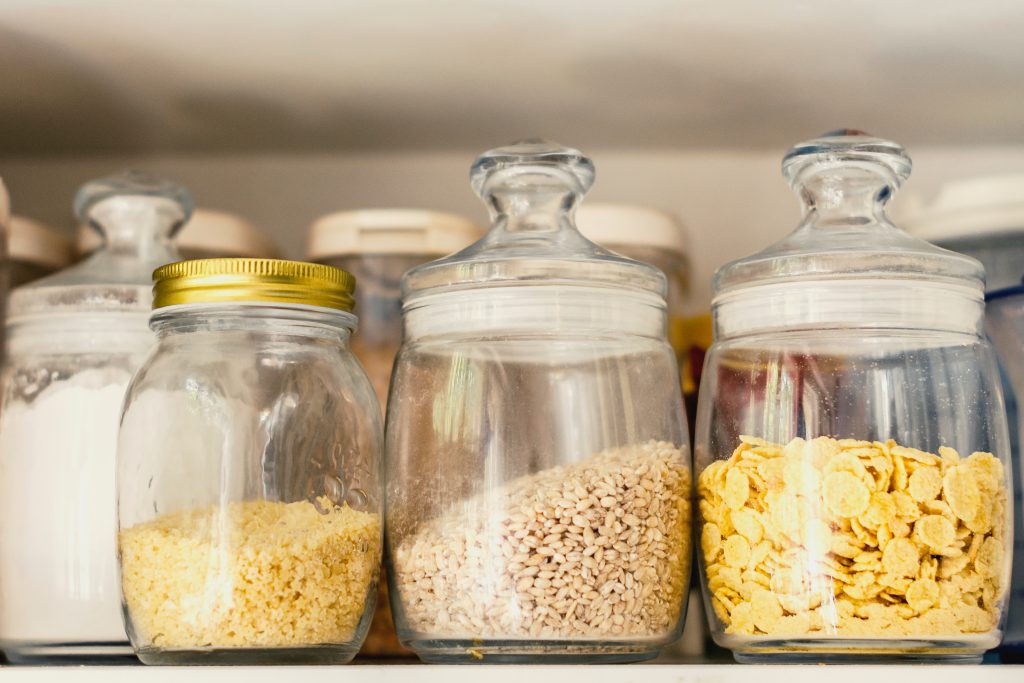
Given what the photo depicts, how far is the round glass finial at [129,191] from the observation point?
30.1 inches

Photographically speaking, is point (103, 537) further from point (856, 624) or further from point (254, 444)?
point (856, 624)

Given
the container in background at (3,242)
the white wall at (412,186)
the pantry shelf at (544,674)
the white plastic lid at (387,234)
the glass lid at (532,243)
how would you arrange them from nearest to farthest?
the pantry shelf at (544,674) < the glass lid at (532,243) < the container in background at (3,242) < the white plastic lid at (387,234) < the white wall at (412,186)

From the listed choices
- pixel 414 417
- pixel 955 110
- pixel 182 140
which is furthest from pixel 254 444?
pixel 955 110

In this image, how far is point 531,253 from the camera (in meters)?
0.64

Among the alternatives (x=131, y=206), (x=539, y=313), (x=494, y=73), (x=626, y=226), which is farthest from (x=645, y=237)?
(x=131, y=206)

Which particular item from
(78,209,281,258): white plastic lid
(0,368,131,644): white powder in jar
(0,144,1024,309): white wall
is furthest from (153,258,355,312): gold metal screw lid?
(0,144,1024,309): white wall

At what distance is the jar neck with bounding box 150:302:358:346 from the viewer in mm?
629

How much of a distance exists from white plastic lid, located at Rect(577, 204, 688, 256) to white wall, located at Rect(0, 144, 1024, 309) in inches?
5.0

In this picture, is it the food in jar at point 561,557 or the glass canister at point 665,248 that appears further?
the glass canister at point 665,248

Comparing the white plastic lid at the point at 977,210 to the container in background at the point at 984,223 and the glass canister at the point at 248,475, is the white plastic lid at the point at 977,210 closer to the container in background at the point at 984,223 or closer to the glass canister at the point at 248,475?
the container in background at the point at 984,223

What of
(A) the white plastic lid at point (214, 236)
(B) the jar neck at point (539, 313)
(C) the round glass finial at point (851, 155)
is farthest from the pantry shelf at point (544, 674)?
(A) the white plastic lid at point (214, 236)

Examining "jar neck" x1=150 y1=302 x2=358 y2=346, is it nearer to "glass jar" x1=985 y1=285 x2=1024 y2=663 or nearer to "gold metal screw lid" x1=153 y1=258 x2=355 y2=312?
"gold metal screw lid" x1=153 y1=258 x2=355 y2=312

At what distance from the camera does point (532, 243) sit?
2.14ft

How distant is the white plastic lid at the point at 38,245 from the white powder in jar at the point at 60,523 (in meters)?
0.21
